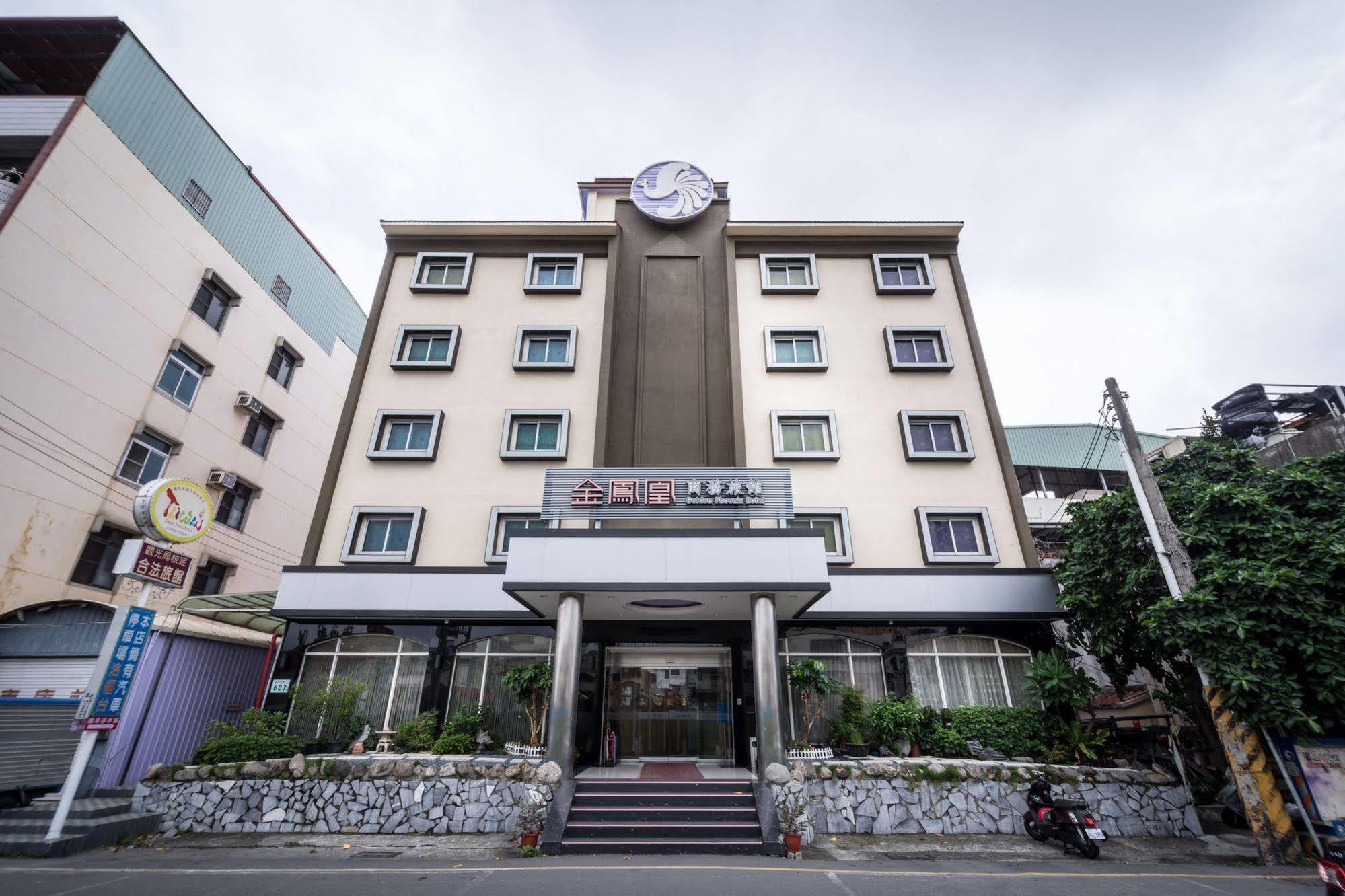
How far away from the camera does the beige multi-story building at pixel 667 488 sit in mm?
13367

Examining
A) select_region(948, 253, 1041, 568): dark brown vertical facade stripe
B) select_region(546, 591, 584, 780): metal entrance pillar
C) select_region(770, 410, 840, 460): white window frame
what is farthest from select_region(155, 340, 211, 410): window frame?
select_region(948, 253, 1041, 568): dark brown vertical facade stripe

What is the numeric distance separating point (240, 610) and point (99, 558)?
729 centimetres

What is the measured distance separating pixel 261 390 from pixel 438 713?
60.3 ft

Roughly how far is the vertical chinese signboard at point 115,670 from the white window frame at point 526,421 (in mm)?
8296

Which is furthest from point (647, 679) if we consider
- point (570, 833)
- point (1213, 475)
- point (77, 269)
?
point (77, 269)

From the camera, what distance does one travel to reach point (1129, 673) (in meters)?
13.0

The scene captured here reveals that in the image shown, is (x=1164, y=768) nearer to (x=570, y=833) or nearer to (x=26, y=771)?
Answer: (x=570, y=833)

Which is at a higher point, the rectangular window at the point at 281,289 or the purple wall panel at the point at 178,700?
the rectangular window at the point at 281,289

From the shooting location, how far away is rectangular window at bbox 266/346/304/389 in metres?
25.3

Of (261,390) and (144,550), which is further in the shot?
Result: (261,390)

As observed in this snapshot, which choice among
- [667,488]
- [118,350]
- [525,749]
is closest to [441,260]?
[118,350]

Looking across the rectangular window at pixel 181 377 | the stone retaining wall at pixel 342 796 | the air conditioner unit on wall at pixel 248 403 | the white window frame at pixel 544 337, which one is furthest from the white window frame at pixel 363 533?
the air conditioner unit on wall at pixel 248 403

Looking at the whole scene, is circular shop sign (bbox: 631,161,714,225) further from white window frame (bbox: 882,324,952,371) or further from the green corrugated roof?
the green corrugated roof

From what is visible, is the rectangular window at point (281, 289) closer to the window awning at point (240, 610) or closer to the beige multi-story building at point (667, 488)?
the beige multi-story building at point (667, 488)
